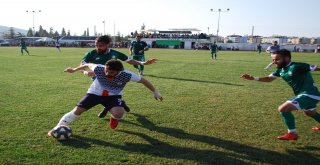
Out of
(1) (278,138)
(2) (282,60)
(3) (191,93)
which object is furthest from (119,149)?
(3) (191,93)

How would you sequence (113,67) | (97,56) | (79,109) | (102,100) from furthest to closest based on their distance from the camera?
(97,56), (102,100), (79,109), (113,67)

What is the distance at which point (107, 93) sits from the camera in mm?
6023

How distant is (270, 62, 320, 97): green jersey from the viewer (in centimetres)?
575

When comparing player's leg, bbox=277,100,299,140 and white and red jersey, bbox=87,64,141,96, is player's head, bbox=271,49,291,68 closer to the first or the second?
player's leg, bbox=277,100,299,140

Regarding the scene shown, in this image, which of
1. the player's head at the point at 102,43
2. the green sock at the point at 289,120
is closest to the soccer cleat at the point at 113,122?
the player's head at the point at 102,43

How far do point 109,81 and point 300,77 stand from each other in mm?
3617

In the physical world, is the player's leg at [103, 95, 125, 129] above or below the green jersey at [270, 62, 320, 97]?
below

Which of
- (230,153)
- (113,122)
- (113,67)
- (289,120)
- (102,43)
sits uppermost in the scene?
(102,43)

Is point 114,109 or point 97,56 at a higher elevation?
point 97,56

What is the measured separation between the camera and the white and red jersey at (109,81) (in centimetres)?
584

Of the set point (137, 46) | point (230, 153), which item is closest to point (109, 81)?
point (230, 153)

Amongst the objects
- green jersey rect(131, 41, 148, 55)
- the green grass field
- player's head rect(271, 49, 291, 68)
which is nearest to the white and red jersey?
the green grass field

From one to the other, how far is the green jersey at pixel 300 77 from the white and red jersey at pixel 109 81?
2849 millimetres

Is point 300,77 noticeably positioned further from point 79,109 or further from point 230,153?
point 79,109
